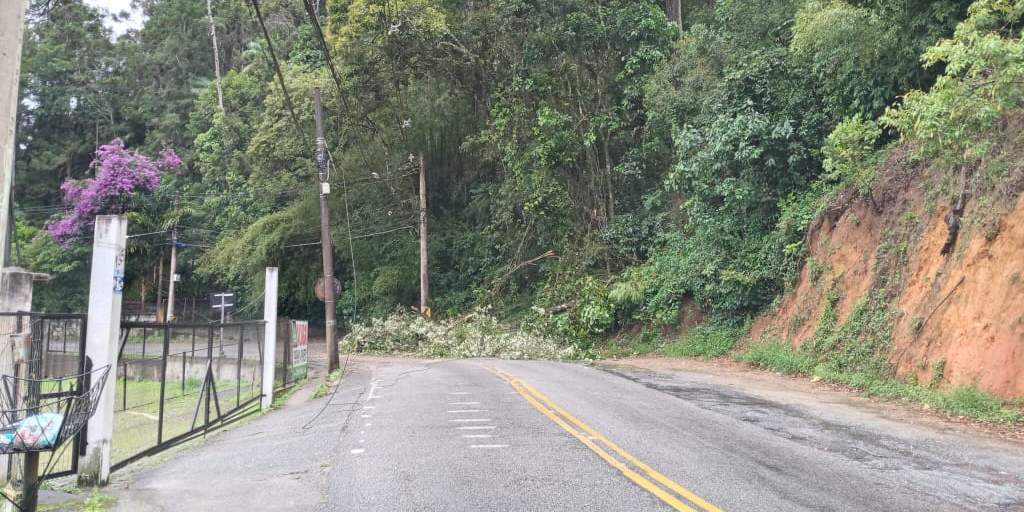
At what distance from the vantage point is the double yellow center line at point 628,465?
639 centimetres

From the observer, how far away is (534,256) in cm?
3572

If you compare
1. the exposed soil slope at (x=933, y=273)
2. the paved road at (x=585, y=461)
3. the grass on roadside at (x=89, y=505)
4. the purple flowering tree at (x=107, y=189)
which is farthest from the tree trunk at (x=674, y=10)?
the grass on roadside at (x=89, y=505)

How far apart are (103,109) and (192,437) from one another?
175 ft

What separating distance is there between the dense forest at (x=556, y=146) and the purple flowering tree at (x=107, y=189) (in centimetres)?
70

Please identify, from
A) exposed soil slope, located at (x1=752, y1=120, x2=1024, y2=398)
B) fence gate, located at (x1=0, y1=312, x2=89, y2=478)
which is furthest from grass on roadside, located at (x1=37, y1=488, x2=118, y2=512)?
exposed soil slope, located at (x1=752, y1=120, x2=1024, y2=398)

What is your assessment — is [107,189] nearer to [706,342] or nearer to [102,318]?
[706,342]

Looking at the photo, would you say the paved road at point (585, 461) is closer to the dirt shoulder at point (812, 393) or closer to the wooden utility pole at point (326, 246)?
the dirt shoulder at point (812, 393)

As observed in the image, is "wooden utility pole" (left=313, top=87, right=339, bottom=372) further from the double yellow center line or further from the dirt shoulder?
the double yellow center line

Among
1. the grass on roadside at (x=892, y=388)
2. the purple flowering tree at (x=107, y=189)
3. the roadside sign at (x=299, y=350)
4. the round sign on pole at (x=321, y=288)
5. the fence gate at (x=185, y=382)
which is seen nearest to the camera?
the fence gate at (x=185, y=382)

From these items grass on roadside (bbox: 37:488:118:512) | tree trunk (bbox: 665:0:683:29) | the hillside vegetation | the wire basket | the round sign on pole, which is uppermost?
tree trunk (bbox: 665:0:683:29)

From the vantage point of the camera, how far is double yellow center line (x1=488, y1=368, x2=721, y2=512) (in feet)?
21.0

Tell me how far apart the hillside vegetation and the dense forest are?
110 millimetres

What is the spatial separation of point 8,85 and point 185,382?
32.5 ft

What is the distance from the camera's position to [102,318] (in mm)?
7629
